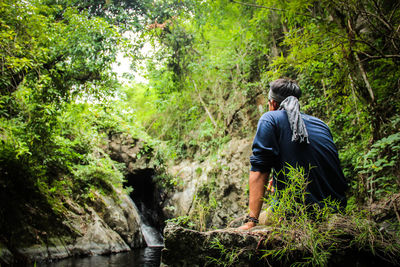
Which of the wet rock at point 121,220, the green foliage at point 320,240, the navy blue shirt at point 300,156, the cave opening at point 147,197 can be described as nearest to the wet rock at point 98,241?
the wet rock at point 121,220

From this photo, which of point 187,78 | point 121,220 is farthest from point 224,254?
point 187,78

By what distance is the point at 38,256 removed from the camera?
16.5 feet

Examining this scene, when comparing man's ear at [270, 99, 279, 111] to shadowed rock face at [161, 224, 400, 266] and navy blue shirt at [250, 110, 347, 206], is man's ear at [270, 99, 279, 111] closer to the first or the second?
navy blue shirt at [250, 110, 347, 206]

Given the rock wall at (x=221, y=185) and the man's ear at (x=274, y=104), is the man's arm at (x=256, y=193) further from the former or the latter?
the rock wall at (x=221, y=185)

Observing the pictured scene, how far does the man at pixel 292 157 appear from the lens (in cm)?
158

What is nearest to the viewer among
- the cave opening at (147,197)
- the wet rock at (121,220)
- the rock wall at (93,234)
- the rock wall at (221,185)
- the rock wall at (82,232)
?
the rock wall at (82,232)

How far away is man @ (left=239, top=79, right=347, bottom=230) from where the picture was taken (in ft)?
5.18

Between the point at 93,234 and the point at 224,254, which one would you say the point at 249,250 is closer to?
the point at 224,254

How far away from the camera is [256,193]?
5.11 feet

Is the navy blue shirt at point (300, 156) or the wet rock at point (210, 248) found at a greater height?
the navy blue shirt at point (300, 156)

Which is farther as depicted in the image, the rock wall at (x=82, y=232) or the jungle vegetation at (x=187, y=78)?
the rock wall at (x=82, y=232)

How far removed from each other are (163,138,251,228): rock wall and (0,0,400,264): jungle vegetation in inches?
26.4

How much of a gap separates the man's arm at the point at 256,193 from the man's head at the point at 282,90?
768 millimetres

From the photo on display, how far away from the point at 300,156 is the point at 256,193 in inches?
16.8
